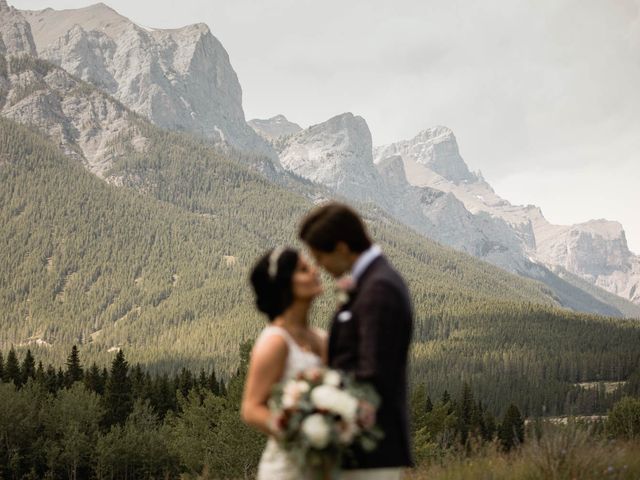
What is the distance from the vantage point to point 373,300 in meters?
5.20

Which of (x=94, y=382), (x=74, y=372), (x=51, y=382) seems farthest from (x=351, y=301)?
(x=74, y=372)

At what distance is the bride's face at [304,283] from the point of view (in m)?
5.73

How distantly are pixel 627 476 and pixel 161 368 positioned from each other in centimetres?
18430

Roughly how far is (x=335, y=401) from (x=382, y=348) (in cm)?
52

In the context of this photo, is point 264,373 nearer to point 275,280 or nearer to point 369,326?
point 275,280

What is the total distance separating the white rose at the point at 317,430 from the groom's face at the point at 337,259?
3.81 feet

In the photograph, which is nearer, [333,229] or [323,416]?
[323,416]

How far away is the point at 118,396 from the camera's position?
7956 cm

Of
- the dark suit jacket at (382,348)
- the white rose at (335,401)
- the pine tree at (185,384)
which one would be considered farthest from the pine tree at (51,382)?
the white rose at (335,401)

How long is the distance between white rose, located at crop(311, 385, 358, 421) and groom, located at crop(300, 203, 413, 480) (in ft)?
0.77

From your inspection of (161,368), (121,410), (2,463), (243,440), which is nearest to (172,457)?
(121,410)

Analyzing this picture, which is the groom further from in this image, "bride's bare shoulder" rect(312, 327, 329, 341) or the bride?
"bride's bare shoulder" rect(312, 327, 329, 341)

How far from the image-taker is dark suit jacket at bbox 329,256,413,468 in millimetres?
5168

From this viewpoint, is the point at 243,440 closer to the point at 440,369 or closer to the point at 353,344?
the point at 353,344
